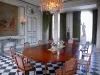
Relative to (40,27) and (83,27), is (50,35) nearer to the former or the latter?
(40,27)

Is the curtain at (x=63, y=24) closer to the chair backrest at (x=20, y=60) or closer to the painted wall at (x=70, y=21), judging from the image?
the painted wall at (x=70, y=21)

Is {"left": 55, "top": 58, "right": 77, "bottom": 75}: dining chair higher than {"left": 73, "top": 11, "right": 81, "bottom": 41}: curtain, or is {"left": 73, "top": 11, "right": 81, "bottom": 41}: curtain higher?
{"left": 73, "top": 11, "right": 81, "bottom": 41}: curtain

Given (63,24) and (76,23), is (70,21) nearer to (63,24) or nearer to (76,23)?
(76,23)

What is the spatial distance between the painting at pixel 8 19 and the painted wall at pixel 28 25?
0.27 m

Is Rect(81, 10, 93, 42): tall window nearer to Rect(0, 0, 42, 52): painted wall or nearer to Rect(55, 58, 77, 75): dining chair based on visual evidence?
Rect(0, 0, 42, 52): painted wall

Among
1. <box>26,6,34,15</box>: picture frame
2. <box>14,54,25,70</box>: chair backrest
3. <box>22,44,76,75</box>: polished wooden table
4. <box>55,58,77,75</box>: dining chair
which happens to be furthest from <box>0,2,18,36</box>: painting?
<box>55,58,77,75</box>: dining chair

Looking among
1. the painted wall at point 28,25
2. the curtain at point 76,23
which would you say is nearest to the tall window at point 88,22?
the curtain at point 76,23

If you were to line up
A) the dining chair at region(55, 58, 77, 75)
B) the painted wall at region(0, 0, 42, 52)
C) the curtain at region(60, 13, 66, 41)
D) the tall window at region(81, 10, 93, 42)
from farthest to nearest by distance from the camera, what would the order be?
the curtain at region(60, 13, 66, 41), the tall window at region(81, 10, 93, 42), the painted wall at region(0, 0, 42, 52), the dining chair at region(55, 58, 77, 75)

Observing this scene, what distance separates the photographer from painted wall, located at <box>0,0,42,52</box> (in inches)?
288

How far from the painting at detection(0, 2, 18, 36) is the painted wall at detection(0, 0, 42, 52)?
27cm

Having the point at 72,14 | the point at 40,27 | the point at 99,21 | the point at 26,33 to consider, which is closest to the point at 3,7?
the point at 26,33

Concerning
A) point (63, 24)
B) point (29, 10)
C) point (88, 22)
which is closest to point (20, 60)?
point (29, 10)

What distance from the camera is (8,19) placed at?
657 cm

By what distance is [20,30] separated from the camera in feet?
24.4
